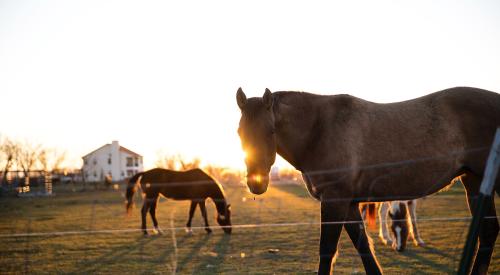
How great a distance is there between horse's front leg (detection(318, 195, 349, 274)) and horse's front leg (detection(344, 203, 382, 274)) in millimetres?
362

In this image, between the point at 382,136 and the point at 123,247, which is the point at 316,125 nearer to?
the point at 382,136

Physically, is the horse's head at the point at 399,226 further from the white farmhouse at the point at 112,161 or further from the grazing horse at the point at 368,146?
the white farmhouse at the point at 112,161

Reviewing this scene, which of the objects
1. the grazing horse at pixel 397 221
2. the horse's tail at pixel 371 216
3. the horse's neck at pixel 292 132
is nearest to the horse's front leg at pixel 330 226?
the horse's neck at pixel 292 132

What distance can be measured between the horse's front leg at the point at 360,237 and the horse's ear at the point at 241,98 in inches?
55.1

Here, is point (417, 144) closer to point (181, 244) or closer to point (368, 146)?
point (368, 146)

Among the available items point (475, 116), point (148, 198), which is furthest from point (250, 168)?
point (148, 198)

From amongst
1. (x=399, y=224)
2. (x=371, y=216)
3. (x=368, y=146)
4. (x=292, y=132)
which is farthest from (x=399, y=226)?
(x=292, y=132)

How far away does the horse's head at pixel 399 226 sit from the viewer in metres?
8.06

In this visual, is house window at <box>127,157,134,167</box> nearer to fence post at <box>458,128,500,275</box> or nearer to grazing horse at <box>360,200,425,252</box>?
grazing horse at <box>360,200,425,252</box>

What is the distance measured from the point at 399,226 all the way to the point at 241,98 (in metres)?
5.55

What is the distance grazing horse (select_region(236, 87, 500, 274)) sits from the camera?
148 inches

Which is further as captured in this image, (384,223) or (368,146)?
(384,223)

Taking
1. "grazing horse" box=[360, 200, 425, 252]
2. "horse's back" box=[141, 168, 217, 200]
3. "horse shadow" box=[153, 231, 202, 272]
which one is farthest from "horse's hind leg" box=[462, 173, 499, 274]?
"horse's back" box=[141, 168, 217, 200]

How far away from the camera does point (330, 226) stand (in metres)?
3.72
